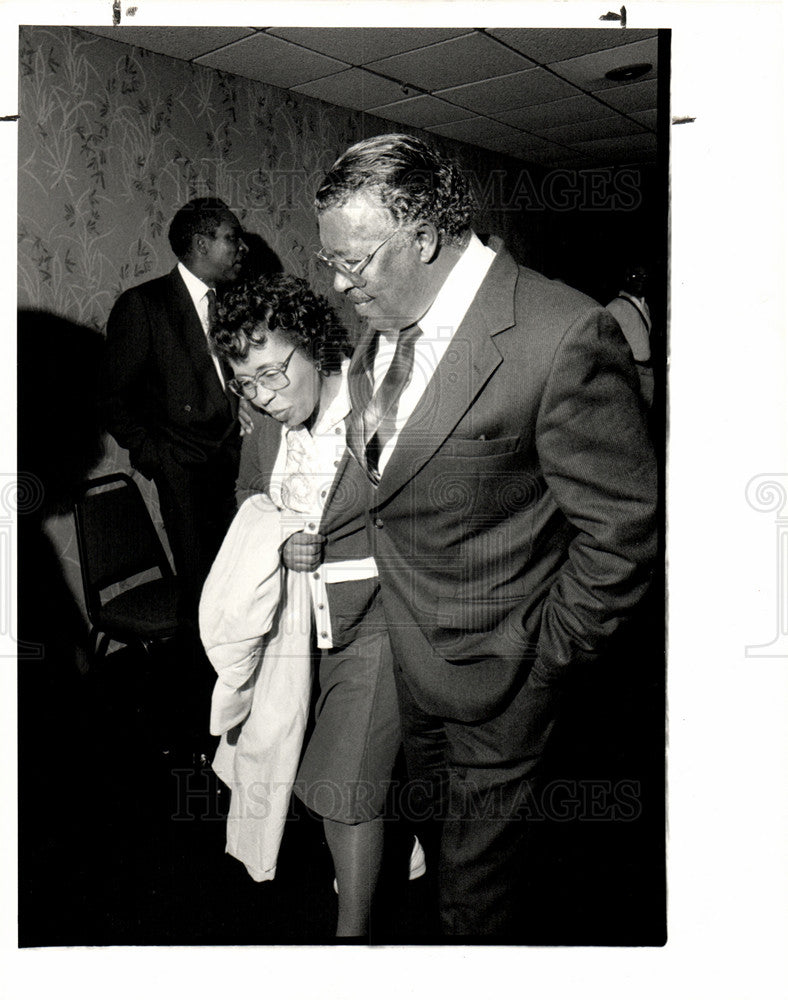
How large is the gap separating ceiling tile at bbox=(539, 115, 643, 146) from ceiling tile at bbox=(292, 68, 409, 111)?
0.90ft

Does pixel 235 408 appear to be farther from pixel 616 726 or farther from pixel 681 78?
pixel 681 78

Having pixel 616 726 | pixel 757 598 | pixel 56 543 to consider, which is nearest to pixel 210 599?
pixel 56 543

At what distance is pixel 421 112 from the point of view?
5.14 ft

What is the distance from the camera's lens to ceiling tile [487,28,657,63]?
1.59 m

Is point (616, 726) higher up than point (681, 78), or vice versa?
point (681, 78)

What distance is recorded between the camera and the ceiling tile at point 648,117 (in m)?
1.61

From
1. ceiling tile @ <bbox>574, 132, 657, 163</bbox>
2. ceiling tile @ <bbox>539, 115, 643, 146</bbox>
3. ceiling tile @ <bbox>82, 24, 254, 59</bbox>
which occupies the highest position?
ceiling tile @ <bbox>82, 24, 254, 59</bbox>

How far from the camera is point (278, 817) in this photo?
1630mm

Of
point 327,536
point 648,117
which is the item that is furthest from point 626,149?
point 327,536

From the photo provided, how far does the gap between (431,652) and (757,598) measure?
638mm

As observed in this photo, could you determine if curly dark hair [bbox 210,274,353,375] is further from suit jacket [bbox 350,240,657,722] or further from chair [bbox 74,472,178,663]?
chair [bbox 74,472,178,663]

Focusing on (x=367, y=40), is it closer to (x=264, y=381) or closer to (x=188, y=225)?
(x=188, y=225)

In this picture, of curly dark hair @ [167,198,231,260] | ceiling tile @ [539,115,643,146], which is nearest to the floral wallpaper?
curly dark hair @ [167,198,231,260]

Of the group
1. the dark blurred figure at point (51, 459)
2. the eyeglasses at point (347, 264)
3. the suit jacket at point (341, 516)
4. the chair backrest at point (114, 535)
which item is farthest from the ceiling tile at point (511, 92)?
the chair backrest at point (114, 535)
